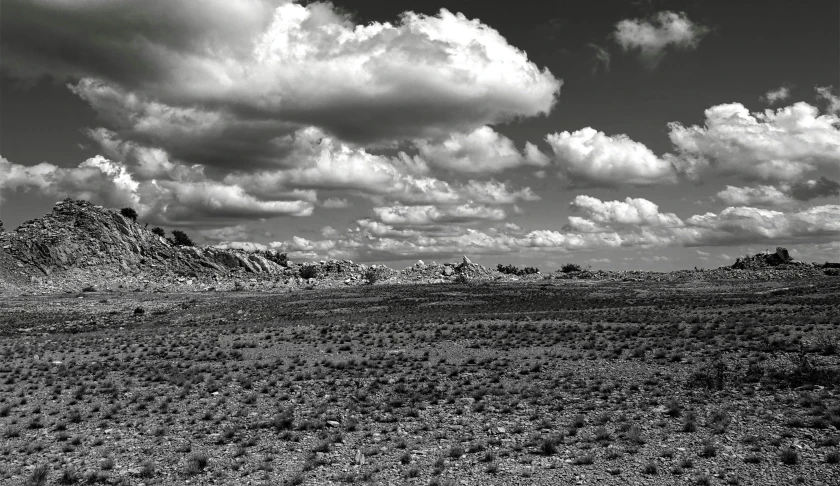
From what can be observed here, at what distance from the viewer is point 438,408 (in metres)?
16.2

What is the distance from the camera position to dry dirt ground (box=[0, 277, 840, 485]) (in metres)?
11.3

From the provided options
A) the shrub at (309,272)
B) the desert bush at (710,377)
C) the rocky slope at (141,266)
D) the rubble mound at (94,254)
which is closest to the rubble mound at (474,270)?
the rocky slope at (141,266)

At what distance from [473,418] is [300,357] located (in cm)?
1373

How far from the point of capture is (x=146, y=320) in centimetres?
4784

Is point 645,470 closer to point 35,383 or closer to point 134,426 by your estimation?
point 134,426

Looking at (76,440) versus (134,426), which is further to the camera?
(134,426)

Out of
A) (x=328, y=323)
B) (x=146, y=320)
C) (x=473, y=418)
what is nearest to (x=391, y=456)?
(x=473, y=418)

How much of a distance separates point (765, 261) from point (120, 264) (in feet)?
503

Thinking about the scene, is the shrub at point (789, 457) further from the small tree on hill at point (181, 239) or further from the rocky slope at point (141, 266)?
the small tree on hill at point (181, 239)

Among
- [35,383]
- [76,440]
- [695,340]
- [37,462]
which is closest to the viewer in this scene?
[37,462]

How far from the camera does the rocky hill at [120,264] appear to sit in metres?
93.3

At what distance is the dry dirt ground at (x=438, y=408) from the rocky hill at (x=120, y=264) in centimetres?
7240

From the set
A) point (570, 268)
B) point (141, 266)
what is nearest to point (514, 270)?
point (570, 268)

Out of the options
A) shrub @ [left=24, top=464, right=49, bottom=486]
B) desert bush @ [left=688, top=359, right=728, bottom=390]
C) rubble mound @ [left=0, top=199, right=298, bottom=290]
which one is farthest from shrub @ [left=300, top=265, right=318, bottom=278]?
shrub @ [left=24, top=464, right=49, bottom=486]
